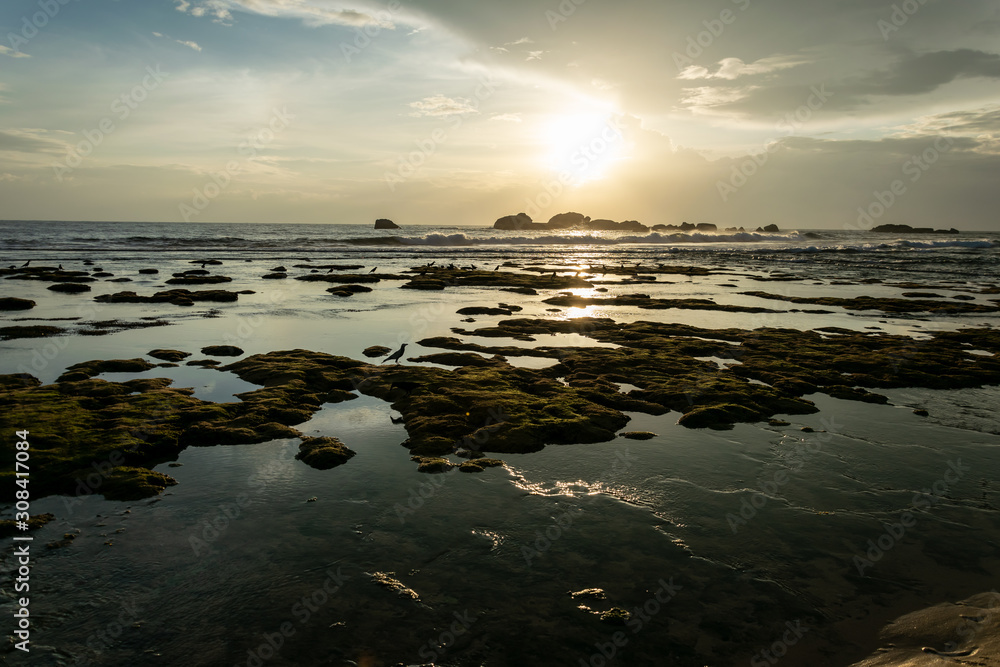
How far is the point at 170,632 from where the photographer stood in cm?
785

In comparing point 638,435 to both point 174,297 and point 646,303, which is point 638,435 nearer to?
point 646,303

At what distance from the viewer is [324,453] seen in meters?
14.1

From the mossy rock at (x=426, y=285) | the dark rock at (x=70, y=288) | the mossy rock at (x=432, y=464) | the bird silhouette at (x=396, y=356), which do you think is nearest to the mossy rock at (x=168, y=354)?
the bird silhouette at (x=396, y=356)

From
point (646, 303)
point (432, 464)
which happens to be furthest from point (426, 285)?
point (432, 464)

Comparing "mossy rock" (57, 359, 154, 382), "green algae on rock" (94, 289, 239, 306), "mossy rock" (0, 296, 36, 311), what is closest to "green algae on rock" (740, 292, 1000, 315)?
"green algae on rock" (94, 289, 239, 306)

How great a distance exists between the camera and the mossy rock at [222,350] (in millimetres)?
25016

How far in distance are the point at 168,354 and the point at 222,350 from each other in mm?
2126

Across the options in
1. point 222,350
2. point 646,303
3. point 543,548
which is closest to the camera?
point 543,548

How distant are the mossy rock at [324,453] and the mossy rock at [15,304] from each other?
3492 centimetres

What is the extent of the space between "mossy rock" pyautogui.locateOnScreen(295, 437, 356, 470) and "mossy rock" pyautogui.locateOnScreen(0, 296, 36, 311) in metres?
34.9

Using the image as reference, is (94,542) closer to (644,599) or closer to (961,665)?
(644,599)

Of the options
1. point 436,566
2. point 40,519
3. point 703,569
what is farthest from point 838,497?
point 40,519

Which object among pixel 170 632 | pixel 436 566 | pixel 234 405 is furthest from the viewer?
pixel 234 405

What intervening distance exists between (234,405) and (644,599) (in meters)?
13.9
